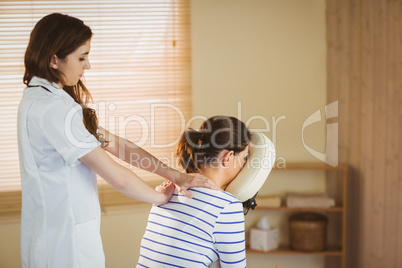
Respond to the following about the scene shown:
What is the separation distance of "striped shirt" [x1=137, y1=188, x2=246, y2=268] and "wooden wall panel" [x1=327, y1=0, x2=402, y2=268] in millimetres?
1941

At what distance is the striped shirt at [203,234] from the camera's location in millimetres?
1504

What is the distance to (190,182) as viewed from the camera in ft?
5.20

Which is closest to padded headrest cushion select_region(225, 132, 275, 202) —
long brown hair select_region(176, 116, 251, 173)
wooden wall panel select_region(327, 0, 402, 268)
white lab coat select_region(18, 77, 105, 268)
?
long brown hair select_region(176, 116, 251, 173)

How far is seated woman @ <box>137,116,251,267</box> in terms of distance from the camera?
1505 millimetres

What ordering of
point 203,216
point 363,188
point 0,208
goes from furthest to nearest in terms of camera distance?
point 363,188, point 0,208, point 203,216

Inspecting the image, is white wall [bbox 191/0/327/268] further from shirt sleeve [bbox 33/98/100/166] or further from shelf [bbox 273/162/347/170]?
shirt sleeve [bbox 33/98/100/166]

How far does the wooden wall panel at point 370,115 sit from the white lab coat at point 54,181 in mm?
2174

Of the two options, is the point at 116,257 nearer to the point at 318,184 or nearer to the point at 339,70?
the point at 318,184

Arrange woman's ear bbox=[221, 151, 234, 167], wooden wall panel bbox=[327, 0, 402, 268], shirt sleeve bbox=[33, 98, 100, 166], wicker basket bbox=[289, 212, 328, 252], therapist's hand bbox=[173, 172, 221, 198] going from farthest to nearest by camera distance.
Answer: wicker basket bbox=[289, 212, 328, 252], wooden wall panel bbox=[327, 0, 402, 268], woman's ear bbox=[221, 151, 234, 167], therapist's hand bbox=[173, 172, 221, 198], shirt sleeve bbox=[33, 98, 100, 166]

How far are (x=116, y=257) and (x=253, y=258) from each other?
36.4 inches

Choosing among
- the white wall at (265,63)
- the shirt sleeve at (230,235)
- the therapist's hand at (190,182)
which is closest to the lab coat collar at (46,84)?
the therapist's hand at (190,182)

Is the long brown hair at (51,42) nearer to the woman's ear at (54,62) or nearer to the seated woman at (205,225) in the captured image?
the woman's ear at (54,62)

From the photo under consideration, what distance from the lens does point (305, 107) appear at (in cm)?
341

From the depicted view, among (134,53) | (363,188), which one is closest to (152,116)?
(134,53)
